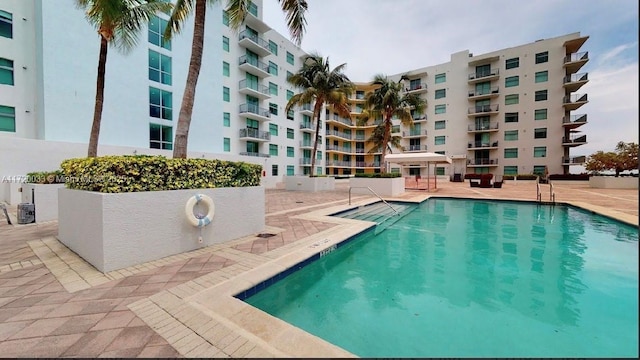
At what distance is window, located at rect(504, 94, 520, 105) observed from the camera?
32625mm

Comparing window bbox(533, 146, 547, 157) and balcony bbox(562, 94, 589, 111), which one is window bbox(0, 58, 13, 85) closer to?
window bbox(533, 146, 547, 157)

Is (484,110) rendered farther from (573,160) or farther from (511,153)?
(573,160)

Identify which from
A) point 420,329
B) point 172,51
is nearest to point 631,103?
point 420,329

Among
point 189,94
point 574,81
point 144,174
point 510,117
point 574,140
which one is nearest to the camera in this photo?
point 144,174

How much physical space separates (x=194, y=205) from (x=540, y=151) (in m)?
39.2

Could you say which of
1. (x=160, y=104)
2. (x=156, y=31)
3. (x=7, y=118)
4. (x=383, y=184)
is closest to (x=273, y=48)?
(x=156, y=31)

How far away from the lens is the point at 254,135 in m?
25.9

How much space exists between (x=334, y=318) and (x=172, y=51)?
72.8ft

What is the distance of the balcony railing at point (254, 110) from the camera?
2527 cm

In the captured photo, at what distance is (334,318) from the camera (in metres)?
3.55

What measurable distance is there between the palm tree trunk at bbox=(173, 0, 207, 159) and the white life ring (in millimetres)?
1087

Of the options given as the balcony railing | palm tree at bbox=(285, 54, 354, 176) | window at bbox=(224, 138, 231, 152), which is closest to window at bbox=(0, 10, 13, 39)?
window at bbox=(224, 138, 231, 152)

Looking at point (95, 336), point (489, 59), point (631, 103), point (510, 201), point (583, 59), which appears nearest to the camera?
point (631, 103)

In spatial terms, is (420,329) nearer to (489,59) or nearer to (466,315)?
(466,315)
